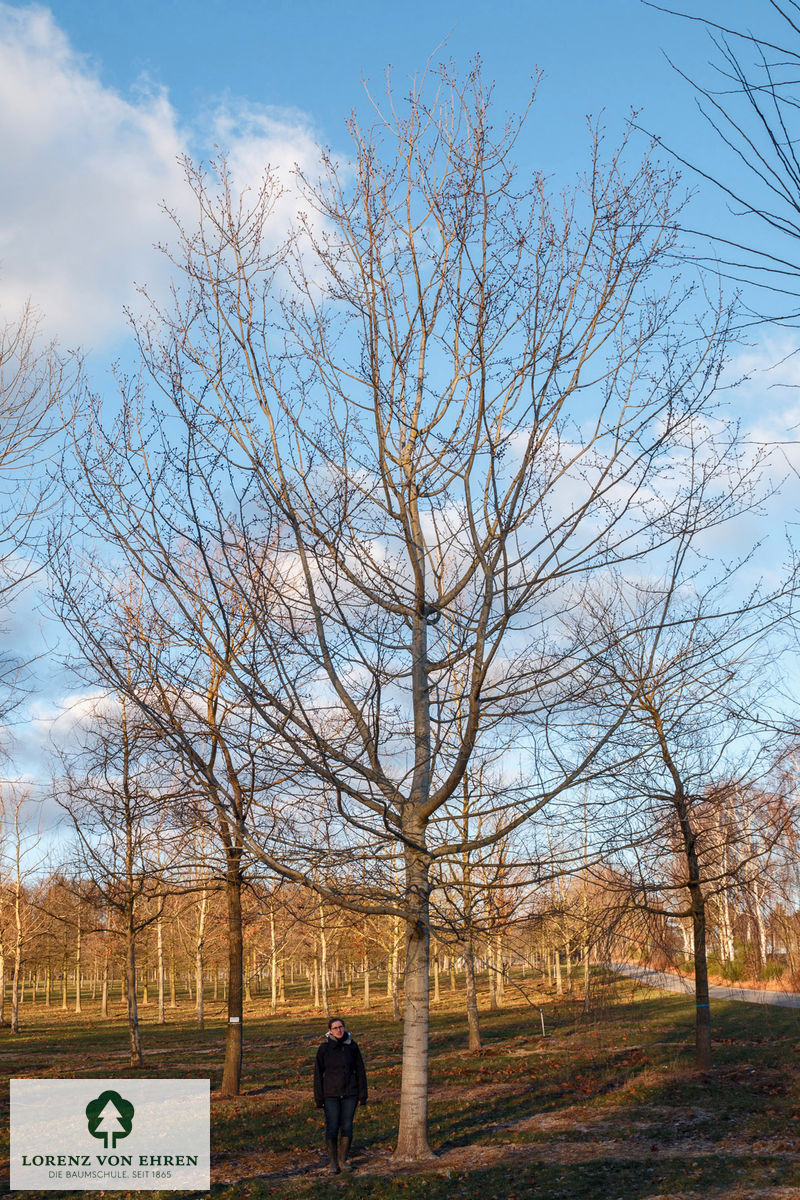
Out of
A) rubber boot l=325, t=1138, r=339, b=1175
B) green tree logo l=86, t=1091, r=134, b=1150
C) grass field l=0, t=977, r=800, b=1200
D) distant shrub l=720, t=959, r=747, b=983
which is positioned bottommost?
distant shrub l=720, t=959, r=747, b=983

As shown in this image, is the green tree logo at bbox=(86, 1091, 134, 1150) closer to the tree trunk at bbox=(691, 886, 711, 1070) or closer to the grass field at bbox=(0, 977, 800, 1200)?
the grass field at bbox=(0, 977, 800, 1200)

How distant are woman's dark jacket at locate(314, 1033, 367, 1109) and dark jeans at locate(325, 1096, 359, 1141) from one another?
57 mm

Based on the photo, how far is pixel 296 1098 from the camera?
12.8 meters

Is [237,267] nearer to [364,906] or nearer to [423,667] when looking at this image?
[423,667]

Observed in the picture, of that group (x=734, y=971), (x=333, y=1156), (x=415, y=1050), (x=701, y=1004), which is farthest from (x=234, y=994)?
(x=734, y=971)

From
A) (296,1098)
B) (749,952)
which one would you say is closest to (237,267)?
(296,1098)

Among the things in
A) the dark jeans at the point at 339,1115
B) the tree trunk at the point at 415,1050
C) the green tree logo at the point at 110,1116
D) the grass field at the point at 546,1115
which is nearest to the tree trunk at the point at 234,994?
the grass field at the point at 546,1115

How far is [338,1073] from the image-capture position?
8.40 meters

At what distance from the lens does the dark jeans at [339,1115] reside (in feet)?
27.1

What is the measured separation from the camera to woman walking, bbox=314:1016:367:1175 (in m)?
8.31

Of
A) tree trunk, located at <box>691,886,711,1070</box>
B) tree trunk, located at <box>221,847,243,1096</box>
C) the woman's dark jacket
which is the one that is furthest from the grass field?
the woman's dark jacket

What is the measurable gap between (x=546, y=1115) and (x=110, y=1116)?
201 inches

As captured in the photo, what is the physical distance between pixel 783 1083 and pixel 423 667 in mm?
8691

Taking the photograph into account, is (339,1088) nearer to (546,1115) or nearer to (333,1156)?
(333,1156)
